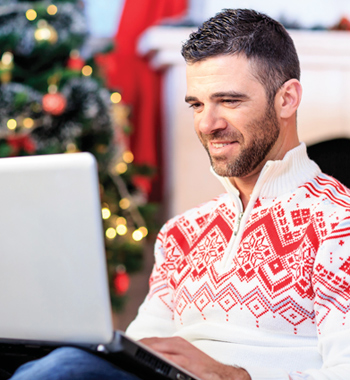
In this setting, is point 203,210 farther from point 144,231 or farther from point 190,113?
point 190,113

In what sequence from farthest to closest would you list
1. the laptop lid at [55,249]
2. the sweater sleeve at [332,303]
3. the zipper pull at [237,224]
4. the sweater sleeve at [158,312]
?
the sweater sleeve at [158,312] < the zipper pull at [237,224] < the sweater sleeve at [332,303] < the laptop lid at [55,249]

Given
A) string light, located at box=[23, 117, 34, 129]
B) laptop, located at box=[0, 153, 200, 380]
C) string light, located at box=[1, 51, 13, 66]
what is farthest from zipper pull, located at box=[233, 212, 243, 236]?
string light, located at box=[1, 51, 13, 66]

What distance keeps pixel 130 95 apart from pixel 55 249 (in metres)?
1.89

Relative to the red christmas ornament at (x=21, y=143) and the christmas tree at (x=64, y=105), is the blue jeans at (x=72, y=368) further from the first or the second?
the red christmas ornament at (x=21, y=143)

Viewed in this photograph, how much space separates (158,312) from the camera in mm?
1245

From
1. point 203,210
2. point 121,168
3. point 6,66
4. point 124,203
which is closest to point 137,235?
point 124,203

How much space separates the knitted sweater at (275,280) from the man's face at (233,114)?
49mm

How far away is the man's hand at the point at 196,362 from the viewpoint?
93 cm

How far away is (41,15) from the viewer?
2070 millimetres

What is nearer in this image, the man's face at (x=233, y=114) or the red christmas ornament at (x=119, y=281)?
the man's face at (x=233, y=114)

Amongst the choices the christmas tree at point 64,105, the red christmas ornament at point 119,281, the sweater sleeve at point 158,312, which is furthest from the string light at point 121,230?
the sweater sleeve at point 158,312

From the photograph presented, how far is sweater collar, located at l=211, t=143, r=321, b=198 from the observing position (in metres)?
1.10

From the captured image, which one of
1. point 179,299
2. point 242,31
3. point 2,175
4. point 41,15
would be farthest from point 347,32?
point 2,175

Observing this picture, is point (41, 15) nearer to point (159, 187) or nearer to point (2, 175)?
point (159, 187)
